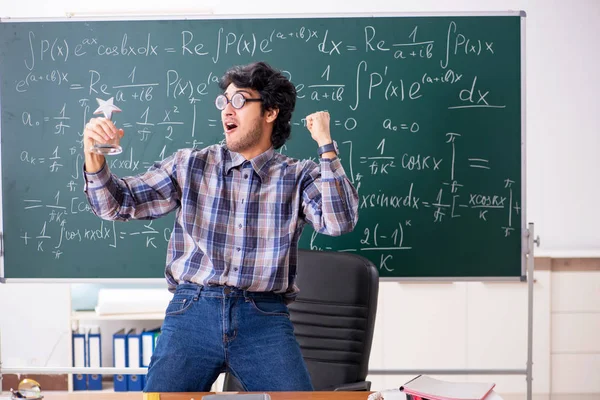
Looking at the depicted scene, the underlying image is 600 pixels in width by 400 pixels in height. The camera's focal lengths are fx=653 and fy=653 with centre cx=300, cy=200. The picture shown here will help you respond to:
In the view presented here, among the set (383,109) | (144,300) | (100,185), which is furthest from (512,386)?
(100,185)

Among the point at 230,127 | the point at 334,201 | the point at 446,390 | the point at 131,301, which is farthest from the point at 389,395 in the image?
the point at 131,301

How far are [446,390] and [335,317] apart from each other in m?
0.92

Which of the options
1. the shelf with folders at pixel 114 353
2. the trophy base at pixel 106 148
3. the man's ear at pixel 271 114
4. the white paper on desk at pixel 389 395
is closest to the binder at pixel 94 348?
the shelf with folders at pixel 114 353

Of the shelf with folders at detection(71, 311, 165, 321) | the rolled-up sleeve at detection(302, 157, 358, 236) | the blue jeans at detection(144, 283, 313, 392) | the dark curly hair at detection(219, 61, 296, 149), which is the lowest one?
the shelf with folders at detection(71, 311, 165, 321)

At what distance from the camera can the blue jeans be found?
1803 mm

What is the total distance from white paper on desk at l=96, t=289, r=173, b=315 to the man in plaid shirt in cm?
143

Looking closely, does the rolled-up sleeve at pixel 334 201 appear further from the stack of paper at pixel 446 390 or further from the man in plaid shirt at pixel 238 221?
the stack of paper at pixel 446 390

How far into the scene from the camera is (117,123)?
2.79 metres

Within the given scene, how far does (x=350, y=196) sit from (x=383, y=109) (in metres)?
0.88

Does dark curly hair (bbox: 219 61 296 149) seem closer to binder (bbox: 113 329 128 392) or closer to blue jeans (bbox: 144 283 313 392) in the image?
blue jeans (bbox: 144 283 313 392)

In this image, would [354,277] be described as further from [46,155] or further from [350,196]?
[46,155]

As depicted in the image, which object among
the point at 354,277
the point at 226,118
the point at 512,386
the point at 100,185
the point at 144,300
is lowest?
the point at 512,386

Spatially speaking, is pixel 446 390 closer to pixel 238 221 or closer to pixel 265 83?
pixel 238 221

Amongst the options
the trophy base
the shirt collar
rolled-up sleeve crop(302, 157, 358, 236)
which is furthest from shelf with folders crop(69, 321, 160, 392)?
the trophy base
